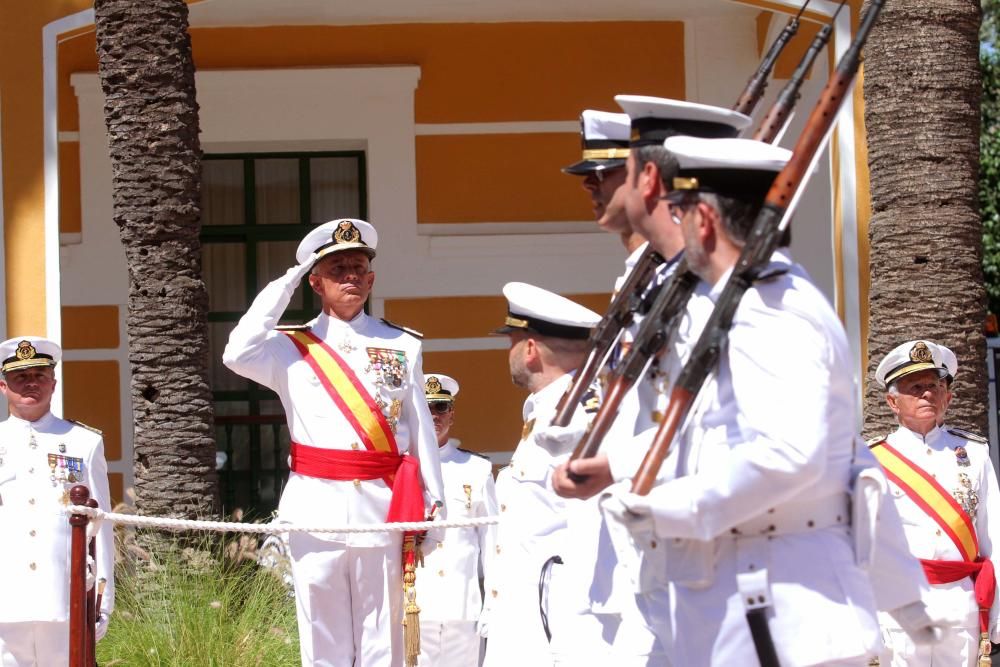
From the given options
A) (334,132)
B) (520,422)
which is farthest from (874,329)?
(334,132)

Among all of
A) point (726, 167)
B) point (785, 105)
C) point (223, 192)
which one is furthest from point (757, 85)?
point (223, 192)

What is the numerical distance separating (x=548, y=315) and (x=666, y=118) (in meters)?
1.62

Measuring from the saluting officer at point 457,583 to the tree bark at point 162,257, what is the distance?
138 cm

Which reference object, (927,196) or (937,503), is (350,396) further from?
(927,196)

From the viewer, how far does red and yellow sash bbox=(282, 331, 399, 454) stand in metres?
6.27

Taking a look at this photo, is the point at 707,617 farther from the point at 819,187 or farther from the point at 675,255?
the point at 819,187

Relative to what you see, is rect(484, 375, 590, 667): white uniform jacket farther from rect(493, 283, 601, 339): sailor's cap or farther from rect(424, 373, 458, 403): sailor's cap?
rect(424, 373, 458, 403): sailor's cap

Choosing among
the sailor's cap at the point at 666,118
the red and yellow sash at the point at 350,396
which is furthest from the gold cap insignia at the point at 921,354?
the sailor's cap at the point at 666,118

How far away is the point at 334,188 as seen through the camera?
12.0 m

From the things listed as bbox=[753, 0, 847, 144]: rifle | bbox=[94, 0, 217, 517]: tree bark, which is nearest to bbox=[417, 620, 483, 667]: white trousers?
bbox=[94, 0, 217, 517]: tree bark

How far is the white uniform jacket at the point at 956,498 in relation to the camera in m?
6.38

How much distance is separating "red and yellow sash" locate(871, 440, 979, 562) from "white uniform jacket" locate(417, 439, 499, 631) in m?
2.21

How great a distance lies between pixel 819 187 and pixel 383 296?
3228 mm

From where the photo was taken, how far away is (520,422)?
11547 millimetres
